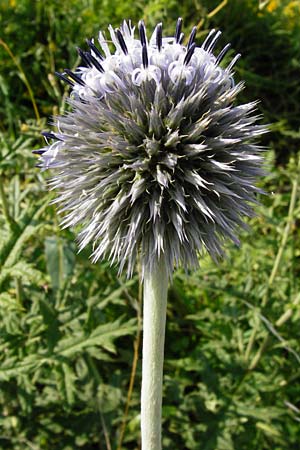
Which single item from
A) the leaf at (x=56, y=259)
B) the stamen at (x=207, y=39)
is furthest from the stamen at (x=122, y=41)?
the leaf at (x=56, y=259)

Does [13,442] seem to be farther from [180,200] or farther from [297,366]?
[180,200]

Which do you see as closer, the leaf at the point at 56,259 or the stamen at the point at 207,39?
the stamen at the point at 207,39

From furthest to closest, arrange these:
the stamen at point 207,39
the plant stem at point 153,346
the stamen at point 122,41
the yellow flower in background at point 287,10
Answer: the yellow flower in background at point 287,10
the stamen at point 207,39
the stamen at point 122,41
the plant stem at point 153,346

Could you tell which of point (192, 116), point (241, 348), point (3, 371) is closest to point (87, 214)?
point (192, 116)

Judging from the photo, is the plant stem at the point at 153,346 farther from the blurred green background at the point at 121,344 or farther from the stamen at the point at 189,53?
the stamen at the point at 189,53

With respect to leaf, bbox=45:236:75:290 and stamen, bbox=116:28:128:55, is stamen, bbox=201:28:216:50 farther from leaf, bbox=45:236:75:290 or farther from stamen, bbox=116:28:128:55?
leaf, bbox=45:236:75:290

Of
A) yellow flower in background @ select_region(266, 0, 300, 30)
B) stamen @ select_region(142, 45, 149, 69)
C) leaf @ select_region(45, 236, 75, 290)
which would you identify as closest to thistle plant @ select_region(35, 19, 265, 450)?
stamen @ select_region(142, 45, 149, 69)

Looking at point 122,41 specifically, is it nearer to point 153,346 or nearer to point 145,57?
point 145,57

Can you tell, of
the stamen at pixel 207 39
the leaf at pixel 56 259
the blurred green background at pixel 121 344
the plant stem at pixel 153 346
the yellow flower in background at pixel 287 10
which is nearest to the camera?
the plant stem at pixel 153 346
